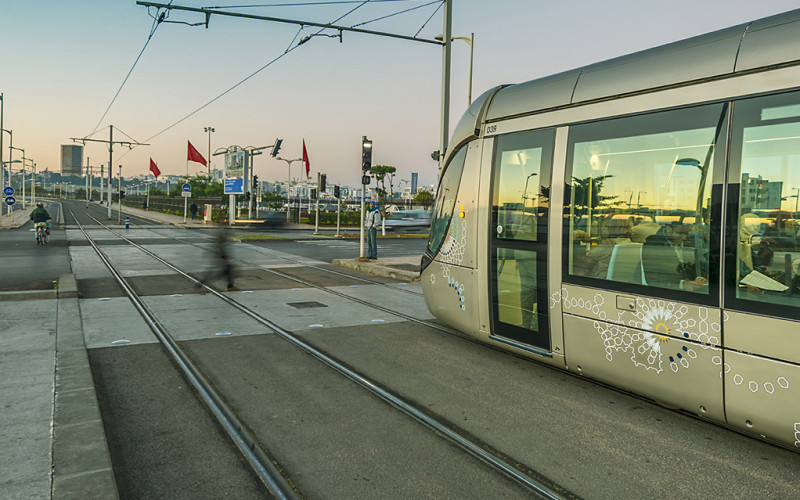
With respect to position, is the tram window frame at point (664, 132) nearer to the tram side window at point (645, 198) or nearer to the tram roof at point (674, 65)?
the tram side window at point (645, 198)

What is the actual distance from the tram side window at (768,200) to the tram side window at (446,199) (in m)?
3.25

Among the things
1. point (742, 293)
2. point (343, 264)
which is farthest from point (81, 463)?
point (343, 264)

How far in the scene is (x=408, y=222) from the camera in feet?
138

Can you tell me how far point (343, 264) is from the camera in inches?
685

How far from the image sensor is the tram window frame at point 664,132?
4074 millimetres

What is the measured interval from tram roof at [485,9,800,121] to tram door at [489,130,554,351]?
427 mm

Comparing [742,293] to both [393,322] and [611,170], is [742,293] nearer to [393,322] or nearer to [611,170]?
[611,170]

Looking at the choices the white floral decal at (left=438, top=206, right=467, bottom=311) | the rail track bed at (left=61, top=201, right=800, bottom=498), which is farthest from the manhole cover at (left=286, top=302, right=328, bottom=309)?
the white floral decal at (left=438, top=206, right=467, bottom=311)

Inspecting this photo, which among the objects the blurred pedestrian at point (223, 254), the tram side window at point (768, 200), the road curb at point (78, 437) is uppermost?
the tram side window at point (768, 200)

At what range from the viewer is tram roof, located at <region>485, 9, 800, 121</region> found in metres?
3.85

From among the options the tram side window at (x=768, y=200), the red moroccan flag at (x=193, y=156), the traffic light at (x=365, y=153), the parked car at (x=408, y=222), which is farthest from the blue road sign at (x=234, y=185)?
the tram side window at (x=768, y=200)

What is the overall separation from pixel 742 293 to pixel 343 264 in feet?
46.5

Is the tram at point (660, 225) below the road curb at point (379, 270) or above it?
above

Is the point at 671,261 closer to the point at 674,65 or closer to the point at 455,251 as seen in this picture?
the point at 674,65
